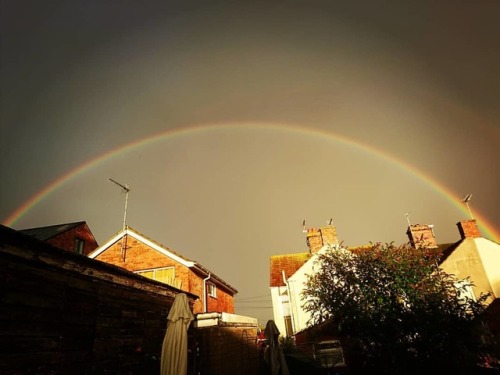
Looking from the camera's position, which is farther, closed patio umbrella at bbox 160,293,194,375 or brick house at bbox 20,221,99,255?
brick house at bbox 20,221,99,255

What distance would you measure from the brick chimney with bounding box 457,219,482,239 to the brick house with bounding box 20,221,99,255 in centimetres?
3236

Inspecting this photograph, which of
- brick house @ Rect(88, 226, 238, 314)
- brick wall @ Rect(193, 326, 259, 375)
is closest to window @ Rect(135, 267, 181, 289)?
brick house @ Rect(88, 226, 238, 314)

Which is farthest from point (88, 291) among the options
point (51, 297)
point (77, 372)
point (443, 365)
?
point (443, 365)

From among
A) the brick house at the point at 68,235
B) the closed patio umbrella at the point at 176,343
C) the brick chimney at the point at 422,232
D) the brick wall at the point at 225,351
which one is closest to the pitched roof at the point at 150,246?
the brick wall at the point at 225,351

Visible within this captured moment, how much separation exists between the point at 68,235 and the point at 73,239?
0.84 meters

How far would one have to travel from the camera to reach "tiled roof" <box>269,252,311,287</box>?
1007 inches

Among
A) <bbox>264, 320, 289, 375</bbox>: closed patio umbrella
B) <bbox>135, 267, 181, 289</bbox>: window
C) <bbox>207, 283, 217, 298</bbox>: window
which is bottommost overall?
<bbox>264, 320, 289, 375</bbox>: closed patio umbrella

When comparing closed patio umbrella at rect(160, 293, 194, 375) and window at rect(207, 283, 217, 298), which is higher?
window at rect(207, 283, 217, 298)

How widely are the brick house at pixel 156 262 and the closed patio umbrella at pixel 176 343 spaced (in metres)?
9.77

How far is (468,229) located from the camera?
22047 millimetres

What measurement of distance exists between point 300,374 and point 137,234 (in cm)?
1302

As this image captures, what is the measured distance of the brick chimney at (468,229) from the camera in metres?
21.8

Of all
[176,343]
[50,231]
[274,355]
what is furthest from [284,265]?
[50,231]

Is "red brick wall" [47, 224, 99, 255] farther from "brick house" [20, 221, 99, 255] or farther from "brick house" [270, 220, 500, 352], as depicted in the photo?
"brick house" [270, 220, 500, 352]
